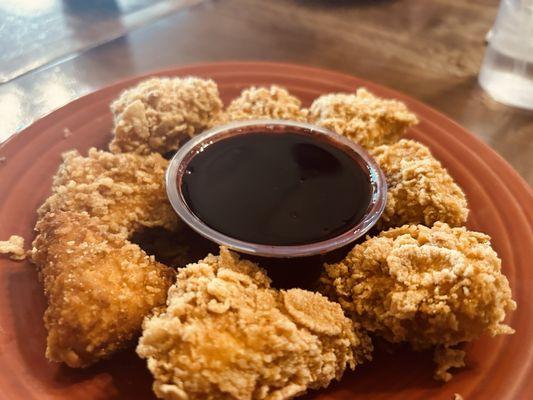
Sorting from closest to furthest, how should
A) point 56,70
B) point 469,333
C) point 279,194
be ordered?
point 469,333, point 279,194, point 56,70

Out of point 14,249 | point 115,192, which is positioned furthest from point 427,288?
point 14,249

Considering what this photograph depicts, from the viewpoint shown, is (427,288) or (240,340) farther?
(427,288)

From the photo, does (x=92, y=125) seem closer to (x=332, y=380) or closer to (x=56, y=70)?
(x=56, y=70)

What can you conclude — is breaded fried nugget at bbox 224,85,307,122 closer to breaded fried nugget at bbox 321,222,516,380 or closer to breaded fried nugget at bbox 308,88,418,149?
breaded fried nugget at bbox 308,88,418,149

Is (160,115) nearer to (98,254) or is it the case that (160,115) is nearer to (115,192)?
(115,192)

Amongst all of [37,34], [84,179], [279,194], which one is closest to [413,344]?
[279,194]

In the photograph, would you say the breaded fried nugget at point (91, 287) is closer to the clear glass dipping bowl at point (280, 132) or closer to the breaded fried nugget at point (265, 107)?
the clear glass dipping bowl at point (280, 132)

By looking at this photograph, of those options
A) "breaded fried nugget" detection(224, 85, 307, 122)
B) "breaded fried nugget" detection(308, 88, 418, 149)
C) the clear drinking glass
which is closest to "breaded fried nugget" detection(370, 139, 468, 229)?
"breaded fried nugget" detection(308, 88, 418, 149)
